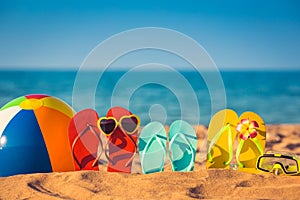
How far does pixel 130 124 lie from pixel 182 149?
67cm

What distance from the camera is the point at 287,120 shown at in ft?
59.5

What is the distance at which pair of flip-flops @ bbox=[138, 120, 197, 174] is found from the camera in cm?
470

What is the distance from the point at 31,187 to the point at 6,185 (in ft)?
0.87

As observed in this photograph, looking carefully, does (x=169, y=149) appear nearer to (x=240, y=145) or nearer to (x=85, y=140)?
(x=240, y=145)

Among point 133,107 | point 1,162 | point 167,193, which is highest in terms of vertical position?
point 133,107

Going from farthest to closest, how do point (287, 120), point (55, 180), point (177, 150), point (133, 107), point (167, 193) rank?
point (133, 107), point (287, 120), point (177, 150), point (55, 180), point (167, 193)

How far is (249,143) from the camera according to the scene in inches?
192

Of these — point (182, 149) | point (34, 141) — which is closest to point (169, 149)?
point (182, 149)

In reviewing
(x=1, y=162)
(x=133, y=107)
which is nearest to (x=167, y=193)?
(x=1, y=162)

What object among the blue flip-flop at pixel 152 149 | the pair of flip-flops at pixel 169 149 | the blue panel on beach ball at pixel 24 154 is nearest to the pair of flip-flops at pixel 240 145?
the pair of flip-flops at pixel 169 149

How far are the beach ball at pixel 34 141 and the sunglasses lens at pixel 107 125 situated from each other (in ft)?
1.32

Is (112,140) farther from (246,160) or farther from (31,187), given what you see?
(246,160)

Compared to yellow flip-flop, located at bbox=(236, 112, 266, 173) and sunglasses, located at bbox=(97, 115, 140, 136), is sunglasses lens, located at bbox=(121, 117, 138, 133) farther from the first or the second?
yellow flip-flop, located at bbox=(236, 112, 266, 173)

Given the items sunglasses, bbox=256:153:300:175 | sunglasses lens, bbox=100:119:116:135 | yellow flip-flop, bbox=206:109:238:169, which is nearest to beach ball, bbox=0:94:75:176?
sunglasses lens, bbox=100:119:116:135
